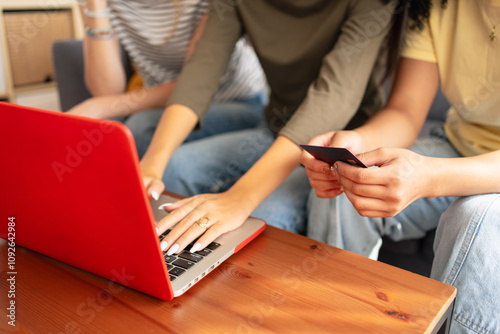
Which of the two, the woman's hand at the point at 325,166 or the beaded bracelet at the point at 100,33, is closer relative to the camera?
the woman's hand at the point at 325,166

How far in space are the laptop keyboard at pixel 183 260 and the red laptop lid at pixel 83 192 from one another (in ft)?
0.14

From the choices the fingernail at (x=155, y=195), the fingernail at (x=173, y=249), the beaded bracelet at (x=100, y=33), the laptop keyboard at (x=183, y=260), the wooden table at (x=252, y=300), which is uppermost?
the beaded bracelet at (x=100, y=33)

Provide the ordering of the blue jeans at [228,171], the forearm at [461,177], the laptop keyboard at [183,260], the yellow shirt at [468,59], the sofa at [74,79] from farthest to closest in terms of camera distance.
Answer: the sofa at [74,79] < the blue jeans at [228,171] < the yellow shirt at [468,59] < the forearm at [461,177] < the laptop keyboard at [183,260]

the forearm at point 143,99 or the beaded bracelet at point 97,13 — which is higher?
the beaded bracelet at point 97,13

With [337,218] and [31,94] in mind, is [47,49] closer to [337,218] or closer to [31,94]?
[31,94]

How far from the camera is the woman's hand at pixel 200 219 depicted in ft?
1.98

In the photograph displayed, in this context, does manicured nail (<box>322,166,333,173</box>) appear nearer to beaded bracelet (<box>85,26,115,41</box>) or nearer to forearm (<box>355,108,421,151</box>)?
forearm (<box>355,108,421,151</box>)

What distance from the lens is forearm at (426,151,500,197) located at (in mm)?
671

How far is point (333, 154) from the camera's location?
612 millimetres

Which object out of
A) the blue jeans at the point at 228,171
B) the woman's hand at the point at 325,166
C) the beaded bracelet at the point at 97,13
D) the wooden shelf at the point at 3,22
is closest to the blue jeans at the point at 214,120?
the blue jeans at the point at 228,171

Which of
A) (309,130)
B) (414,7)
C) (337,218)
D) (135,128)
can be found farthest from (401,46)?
(135,128)

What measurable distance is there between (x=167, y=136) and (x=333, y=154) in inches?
18.4

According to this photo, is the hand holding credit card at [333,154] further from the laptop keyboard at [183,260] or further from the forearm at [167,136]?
the forearm at [167,136]

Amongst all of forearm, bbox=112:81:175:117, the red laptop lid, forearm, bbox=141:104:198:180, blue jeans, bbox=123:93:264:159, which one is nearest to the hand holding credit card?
the red laptop lid
